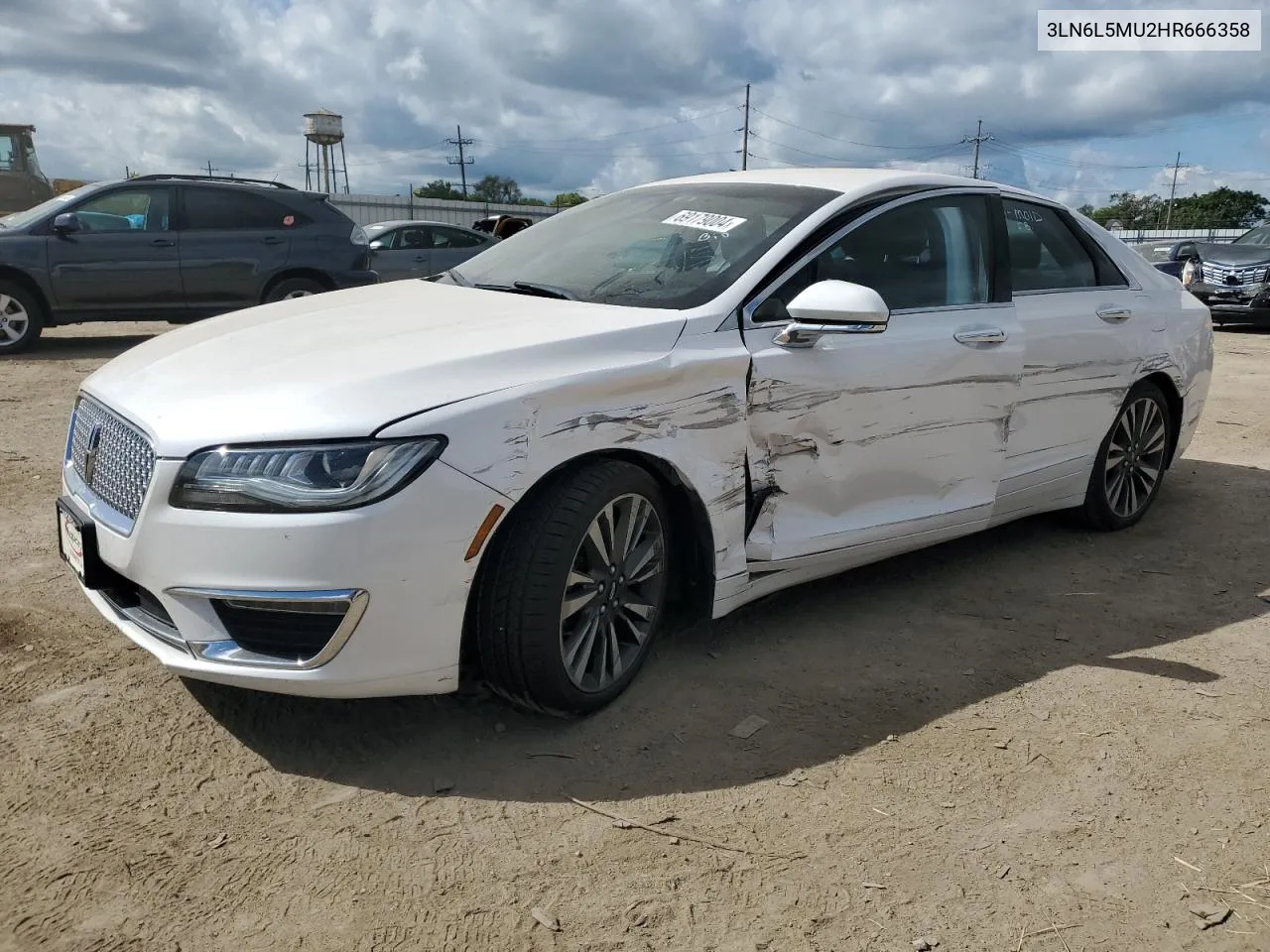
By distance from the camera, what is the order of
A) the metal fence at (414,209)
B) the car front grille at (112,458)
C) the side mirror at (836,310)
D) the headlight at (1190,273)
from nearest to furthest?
1. the car front grille at (112,458)
2. the side mirror at (836,310)
3. the headlight at (1190,273)
4. the metal fence at (414,209)

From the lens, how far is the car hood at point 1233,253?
546 inches

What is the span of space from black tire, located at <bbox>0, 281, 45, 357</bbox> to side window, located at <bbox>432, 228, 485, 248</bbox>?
19.8 feet

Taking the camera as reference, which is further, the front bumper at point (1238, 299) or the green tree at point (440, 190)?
the green tree at point (440, 190)

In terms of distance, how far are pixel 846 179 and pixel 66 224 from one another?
819 centimetres

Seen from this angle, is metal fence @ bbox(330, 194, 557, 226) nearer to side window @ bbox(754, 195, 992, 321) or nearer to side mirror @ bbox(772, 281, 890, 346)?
side window @ bbox(754, 195, 992, 321)

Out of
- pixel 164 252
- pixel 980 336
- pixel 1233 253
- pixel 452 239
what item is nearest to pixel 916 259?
pixel 980 336

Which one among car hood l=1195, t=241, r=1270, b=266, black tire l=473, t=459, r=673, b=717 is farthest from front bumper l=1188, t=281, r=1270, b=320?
black tire l=473, t=459, r=673, b=717

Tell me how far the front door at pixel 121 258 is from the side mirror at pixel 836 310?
27.0ft

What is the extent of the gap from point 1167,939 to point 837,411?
170 centimetres

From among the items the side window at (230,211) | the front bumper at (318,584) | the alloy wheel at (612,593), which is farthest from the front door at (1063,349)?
the side window at (230,211)

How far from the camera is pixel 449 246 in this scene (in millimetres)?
14617

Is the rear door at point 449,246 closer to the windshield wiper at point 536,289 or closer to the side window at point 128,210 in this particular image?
the side window at point 128,210

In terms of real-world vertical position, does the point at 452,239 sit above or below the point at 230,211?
below

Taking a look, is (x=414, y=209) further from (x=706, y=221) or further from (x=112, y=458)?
(x=112, y=458)
